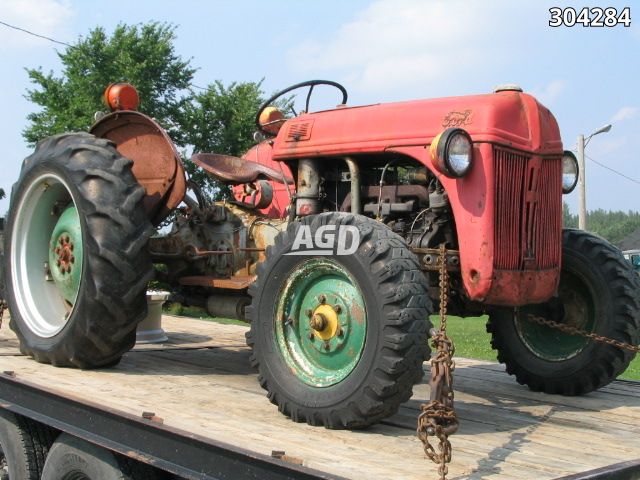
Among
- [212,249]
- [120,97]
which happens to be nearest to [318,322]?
[212,249]

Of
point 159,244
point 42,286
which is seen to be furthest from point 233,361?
point 42,286

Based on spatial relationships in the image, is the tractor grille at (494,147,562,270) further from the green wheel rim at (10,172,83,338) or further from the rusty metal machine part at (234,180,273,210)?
the green wheel rim at (10,172,83,338)

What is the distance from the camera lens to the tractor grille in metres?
4.11

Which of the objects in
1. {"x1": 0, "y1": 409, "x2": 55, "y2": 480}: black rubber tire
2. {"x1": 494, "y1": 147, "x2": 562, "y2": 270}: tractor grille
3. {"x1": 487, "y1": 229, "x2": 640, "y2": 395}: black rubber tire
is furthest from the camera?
{"x1": 487, "y1": 229, "x2": 640, "y2": 395}: black rubber tire

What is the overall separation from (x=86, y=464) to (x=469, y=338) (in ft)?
34.5

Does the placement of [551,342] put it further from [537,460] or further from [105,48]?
[105,48]

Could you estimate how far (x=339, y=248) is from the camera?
3.82 meters

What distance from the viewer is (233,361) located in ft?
18.6

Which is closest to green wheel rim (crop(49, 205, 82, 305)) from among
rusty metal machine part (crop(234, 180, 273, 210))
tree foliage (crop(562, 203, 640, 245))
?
rusty metal machine part (crop(234, 180, 273, 210))

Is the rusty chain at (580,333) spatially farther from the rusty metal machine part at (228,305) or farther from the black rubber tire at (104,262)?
the black rubber tire at (104,262)

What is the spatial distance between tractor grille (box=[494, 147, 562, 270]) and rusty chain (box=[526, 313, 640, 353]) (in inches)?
15.8

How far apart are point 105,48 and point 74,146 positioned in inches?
692

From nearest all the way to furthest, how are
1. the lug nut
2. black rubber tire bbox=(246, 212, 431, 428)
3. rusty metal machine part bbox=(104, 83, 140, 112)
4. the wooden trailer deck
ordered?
the wooden trailer deck < black rubber tire bbox=(246, 212, 431, 428) < the lug nut < rusty metal machine part bbox=(104, 83, 140, 112)

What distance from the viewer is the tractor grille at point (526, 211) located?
162 inches
